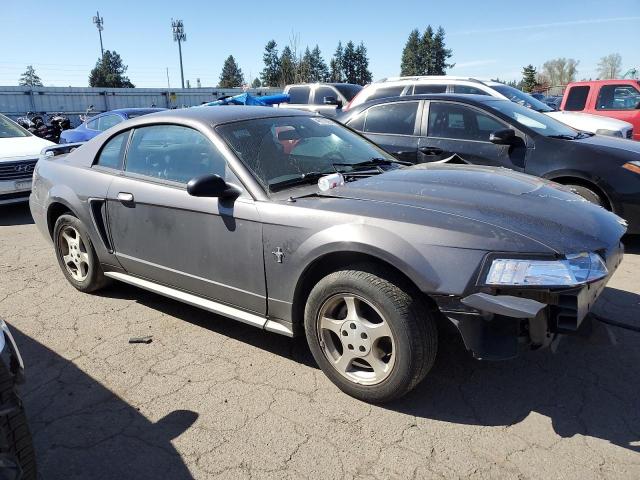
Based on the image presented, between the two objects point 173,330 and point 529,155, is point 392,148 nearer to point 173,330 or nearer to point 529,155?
point 529,155

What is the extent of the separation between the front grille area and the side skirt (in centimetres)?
480

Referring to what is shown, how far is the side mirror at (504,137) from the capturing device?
18.0 feet

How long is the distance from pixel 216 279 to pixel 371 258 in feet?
3.64

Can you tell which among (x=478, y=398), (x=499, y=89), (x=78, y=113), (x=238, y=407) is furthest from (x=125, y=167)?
(x=78, y=113)

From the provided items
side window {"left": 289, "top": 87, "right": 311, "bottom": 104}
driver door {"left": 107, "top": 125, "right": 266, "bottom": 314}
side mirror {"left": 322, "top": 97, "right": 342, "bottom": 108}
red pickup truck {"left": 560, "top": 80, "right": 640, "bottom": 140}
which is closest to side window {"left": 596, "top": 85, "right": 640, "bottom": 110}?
red pickup truck {"left": 560, "top": 80, "right": 640, "bottom": 140}

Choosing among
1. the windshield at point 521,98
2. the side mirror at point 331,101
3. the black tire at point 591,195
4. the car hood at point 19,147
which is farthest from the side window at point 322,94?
the black tire at point 591,195

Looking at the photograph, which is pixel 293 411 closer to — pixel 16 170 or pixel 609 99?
pixel 16 170

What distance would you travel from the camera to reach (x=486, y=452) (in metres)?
2.39

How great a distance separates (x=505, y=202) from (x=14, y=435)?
8.30 ft

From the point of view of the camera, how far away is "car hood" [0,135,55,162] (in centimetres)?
779

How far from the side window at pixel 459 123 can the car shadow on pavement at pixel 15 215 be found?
5.90 meters

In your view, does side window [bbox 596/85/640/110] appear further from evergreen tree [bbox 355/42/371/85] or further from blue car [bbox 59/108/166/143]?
evergreen tree [bbox 355/42/371/85]

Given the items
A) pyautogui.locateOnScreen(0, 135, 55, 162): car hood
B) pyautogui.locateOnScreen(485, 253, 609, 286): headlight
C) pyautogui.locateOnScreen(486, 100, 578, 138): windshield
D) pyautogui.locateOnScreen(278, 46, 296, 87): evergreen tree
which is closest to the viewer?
pyautogui.locateOnScreen(485, 253, 609, 286): headlight

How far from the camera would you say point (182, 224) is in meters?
3.32
